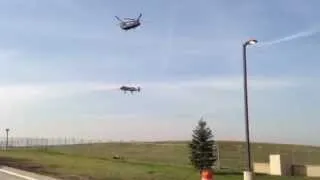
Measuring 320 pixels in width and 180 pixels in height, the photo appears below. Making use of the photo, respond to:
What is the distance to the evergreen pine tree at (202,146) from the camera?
47469mm

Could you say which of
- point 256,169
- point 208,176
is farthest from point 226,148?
point 208,176

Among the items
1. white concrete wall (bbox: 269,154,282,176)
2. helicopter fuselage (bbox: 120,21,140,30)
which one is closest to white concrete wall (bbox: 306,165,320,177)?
white concrete wall (bbox: 269,154,282,176)

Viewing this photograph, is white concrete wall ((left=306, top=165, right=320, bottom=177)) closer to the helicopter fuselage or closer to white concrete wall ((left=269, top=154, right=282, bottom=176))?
white concrete wall ((left=269, top=154, right=282, bottom=176))

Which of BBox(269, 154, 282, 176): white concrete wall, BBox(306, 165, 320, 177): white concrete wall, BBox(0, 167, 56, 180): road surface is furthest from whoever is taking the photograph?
BBox(306, 165, 320, 177): white concrete wall

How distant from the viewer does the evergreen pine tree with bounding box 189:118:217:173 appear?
47.5m

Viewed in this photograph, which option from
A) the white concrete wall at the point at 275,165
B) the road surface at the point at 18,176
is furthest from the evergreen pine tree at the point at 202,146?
the road surface at the point at 18,176

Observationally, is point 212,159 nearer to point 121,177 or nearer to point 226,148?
point 121,177

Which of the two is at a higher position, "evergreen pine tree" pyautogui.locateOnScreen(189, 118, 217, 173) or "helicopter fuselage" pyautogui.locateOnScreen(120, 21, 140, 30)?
"helicopter fuselage" pyautogui.locateOnScreen(120, 21, 140, 30)

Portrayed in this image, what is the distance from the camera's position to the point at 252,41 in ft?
83.2

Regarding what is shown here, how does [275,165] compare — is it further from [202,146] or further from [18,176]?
[18,176]

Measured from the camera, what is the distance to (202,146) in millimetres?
48438

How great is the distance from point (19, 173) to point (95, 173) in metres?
4.20

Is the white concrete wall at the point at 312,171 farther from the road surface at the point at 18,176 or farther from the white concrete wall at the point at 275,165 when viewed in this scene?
the road surface at the point at 18,176

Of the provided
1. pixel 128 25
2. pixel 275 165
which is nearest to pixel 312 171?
pixel 275 165
